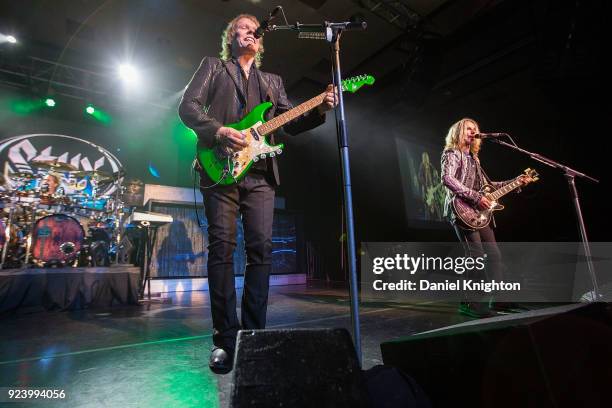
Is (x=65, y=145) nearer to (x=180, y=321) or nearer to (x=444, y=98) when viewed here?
(x=180, y=321)

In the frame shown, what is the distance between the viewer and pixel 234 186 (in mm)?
1745

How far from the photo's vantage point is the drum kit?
14.0 ft

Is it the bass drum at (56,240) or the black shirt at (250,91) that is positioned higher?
the black shirt at (250,91)

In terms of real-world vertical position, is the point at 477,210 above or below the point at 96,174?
below

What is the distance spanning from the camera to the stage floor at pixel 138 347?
1.26m

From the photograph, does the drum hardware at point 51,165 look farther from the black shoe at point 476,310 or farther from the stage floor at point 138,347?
the black shoe at point 476,310

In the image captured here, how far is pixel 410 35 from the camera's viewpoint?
18.8 feet

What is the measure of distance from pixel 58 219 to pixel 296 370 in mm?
5051

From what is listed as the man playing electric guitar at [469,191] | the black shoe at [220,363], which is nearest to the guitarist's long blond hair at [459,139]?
the man playing electric guitar at [469,191]

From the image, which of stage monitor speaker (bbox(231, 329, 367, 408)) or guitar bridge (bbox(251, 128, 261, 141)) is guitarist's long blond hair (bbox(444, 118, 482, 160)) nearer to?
guitar bridge (bbox(251, 128, 261, 141))

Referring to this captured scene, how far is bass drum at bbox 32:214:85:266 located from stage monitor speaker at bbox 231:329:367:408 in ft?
15.9

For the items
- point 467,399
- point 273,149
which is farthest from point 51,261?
point 467,399

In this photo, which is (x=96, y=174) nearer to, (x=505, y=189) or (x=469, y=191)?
(x=469, y=191)

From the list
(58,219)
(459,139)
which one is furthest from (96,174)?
(459,139)
